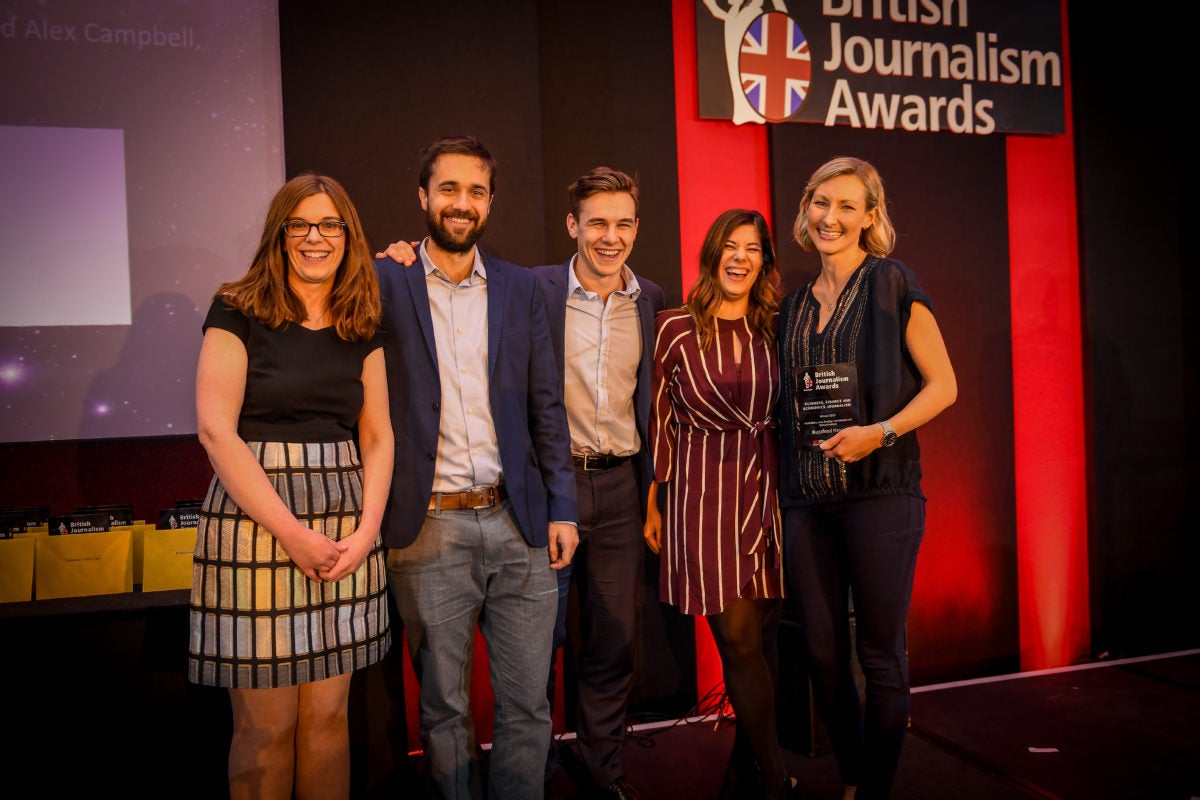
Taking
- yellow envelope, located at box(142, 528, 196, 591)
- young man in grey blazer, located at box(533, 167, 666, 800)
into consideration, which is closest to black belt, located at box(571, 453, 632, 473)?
young man in grey blazer, located at box(533, 167, 666, 800)

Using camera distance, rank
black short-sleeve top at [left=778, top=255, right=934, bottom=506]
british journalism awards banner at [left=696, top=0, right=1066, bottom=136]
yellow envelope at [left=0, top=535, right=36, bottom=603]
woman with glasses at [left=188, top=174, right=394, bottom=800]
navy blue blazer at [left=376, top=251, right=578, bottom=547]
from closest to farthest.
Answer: woman with glasses at [left=188, top=174, right=394, bottom=800] → navy blue blazer at [left=376, top=251, right=578, bottom=547] → black short-sleeve top at [left=778, top=255, right=934, bottom=506] → yellow envelope at [left=0, top=535, right=36, bottom=603] → british journalism awards banner at [left=696, top=0, right=1066, bottom=136]

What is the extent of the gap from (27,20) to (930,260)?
3.85 meters

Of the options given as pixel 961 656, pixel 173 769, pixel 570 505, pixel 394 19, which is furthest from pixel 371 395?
pixel 961 656

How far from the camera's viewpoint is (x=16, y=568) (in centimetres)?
256

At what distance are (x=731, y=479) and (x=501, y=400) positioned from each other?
0.80 meters

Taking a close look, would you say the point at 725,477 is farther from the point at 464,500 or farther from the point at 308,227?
the point at 308,227

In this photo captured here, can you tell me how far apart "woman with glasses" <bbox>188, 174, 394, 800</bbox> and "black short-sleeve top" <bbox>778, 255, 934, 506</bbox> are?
126 cm

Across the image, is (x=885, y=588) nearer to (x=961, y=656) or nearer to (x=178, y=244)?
(x=961, y=656)

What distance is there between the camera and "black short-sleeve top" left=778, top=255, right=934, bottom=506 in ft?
8.02

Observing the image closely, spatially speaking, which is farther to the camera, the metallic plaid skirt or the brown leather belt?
the brown leather belt

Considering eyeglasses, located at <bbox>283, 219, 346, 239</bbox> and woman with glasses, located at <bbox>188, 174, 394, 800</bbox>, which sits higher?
eyeglasses, located at <bbox>283, 219, 346, 239</bbox>

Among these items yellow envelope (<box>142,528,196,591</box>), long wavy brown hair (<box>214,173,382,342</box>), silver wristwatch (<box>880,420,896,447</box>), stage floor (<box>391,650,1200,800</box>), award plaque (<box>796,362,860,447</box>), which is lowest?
stage floor (<box>391,650,1200,800</box>)

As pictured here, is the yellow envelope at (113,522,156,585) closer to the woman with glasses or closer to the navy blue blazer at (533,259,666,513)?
the woman with glasses

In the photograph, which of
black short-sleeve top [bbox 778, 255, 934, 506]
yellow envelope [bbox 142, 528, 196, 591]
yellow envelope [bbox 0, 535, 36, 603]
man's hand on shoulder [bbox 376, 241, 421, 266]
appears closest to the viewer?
man's hand on shoulder [bbox 376, 241, 421, 266]
